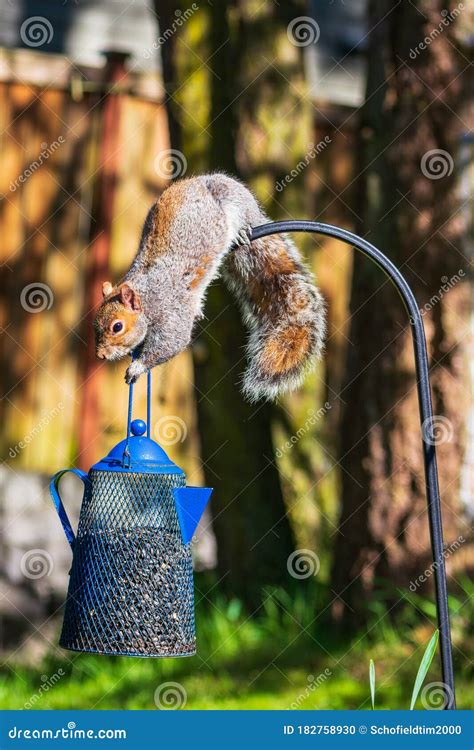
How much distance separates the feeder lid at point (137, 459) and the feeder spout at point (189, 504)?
A: 62 mm

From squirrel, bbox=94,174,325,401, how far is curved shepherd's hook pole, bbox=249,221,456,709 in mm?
104

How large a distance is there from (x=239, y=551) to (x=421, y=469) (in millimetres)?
960

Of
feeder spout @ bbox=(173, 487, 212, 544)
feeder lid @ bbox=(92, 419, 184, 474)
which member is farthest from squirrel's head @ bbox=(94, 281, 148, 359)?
feeder spout @ bbox=(173, 487, 212, 544)

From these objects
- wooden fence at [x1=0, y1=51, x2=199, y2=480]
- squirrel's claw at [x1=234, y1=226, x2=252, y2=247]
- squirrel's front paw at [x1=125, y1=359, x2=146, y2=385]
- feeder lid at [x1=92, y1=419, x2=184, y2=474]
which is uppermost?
wooden fence at [x1=0, y1=51, x2=199, y2=480]

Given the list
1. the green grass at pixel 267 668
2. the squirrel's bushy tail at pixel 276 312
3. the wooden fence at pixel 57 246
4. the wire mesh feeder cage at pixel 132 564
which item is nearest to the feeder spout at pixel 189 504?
the wire mesh feeder cage at pixel 132 564

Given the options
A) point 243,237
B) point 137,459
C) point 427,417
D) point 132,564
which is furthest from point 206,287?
point 132,564

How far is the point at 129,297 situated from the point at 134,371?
0.40 ft

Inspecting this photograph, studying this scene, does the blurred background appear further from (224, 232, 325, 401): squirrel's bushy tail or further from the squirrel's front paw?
the squirrel's front paw

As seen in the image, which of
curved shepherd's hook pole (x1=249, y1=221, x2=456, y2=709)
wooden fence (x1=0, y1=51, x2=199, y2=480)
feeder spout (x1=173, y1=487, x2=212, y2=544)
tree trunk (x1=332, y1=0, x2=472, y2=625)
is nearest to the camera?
curved shepherd's hook pole (x1=249, y1=221, x2=456, y2=709)

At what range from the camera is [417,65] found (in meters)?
3.67

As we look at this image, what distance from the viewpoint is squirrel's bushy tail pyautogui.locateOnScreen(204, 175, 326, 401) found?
1.91 metres

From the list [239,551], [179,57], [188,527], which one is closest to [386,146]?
[179,57]

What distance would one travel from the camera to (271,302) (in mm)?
2027

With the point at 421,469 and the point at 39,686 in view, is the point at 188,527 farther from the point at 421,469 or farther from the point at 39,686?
the point at 39,686
